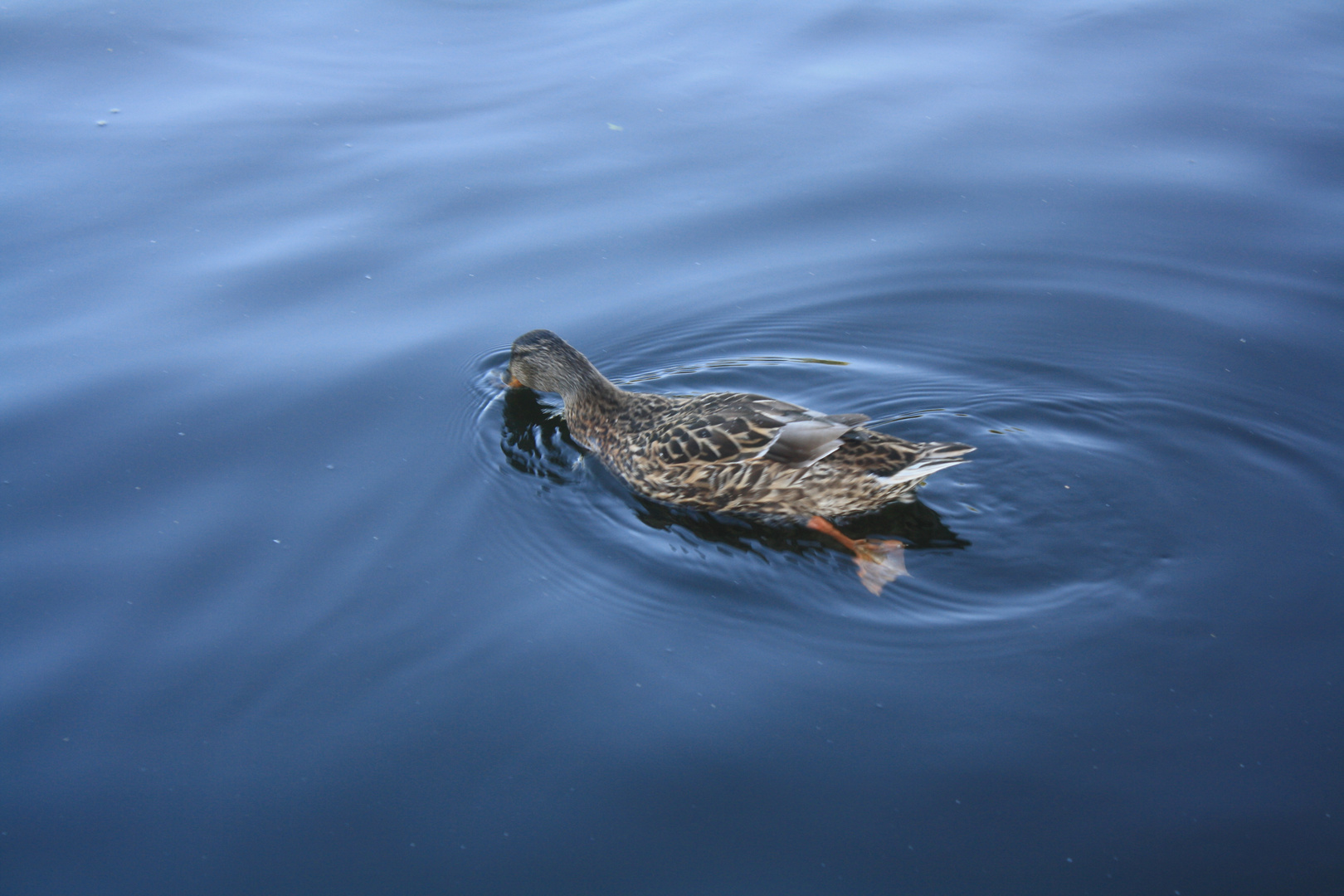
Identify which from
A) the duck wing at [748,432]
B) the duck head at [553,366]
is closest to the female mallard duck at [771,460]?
the duck wing at [748,432]

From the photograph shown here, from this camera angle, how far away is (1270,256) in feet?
24.3

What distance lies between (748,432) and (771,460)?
20cm

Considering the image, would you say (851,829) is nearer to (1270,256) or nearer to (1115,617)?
(1115,617)

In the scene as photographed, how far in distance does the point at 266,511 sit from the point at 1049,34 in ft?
28.5

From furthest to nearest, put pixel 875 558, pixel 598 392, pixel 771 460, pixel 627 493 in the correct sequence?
pixel 598 392, pixel 627 493, pixel 771 460, pixel 875 558

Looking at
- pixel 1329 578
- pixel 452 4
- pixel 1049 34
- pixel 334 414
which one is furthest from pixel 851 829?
pixel 452 4

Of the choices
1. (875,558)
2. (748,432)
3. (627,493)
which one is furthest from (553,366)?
(875,558)

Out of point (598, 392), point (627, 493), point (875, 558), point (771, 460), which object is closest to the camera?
point (875, 558)

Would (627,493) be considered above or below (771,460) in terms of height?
below

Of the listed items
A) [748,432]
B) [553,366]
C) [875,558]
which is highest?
[553,366]

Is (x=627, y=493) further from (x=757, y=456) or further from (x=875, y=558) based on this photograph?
(x=875, y=558)

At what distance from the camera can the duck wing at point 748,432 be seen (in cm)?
546

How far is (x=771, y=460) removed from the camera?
5.54 m

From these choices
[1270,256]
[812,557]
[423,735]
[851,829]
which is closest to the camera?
[851,829]
